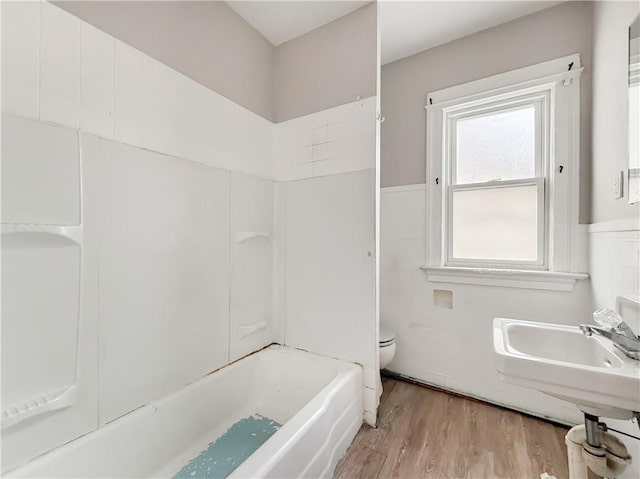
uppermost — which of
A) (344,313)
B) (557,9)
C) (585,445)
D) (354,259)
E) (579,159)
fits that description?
(557,9)

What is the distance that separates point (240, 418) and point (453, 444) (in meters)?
1.21

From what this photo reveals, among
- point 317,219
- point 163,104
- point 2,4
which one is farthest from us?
point 317,219

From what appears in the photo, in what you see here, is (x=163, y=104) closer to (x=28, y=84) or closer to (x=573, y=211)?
(x=28, y=84)

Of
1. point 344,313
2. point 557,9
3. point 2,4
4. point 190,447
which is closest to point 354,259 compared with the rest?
point 344,313

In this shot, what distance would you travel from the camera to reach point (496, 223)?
2025mm

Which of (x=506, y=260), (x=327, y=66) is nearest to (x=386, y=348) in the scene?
(x=506, y=260)

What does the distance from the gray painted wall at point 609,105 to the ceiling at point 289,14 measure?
1.27m

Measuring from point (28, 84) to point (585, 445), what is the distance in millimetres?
2343

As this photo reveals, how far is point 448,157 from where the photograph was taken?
85.5 inches

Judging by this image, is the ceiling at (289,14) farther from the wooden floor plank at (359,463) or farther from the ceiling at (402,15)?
the wooden floor plank at (359,463)

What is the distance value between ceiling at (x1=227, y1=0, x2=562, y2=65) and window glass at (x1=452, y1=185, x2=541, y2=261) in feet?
3.73

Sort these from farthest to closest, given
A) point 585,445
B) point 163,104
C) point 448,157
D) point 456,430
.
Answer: point 448,157
point 456,430
point 163,104
point 585,445

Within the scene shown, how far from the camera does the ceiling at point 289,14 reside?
1697mm

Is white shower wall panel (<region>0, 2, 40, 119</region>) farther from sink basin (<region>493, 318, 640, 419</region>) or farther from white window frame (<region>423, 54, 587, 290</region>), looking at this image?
white window frame (<region>423, 54, 587, 290</region>)
